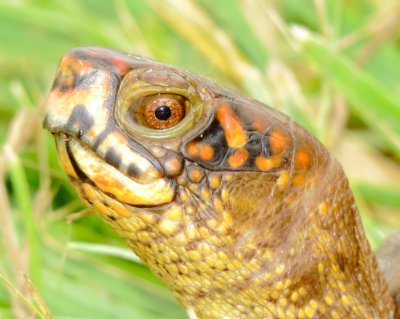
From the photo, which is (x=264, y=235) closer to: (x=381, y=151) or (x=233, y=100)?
(x=233, y=100)

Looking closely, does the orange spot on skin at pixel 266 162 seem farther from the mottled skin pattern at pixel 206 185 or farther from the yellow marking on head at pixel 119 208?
the yellow marking on head at pixel 119 208

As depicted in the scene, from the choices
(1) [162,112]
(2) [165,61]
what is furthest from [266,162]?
(2) [165,61]

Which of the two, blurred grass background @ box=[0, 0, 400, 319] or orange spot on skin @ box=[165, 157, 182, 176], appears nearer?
orange spot on skin @ box=[165, 157, 182, 176]

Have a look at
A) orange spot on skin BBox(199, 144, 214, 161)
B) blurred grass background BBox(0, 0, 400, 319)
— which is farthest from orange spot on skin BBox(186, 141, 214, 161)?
blurred grass background BBox(0, 0, 400, 319)

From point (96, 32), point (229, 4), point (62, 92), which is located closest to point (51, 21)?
point (96, 32)

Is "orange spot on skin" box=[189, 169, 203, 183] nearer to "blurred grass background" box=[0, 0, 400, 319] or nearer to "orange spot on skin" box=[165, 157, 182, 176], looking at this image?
"orange spot on skin" box=[165, 157, 182, 176]

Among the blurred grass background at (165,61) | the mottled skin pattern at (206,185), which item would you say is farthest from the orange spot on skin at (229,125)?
the blurred grass background at (165,61)

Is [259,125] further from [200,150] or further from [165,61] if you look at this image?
[165,61]
